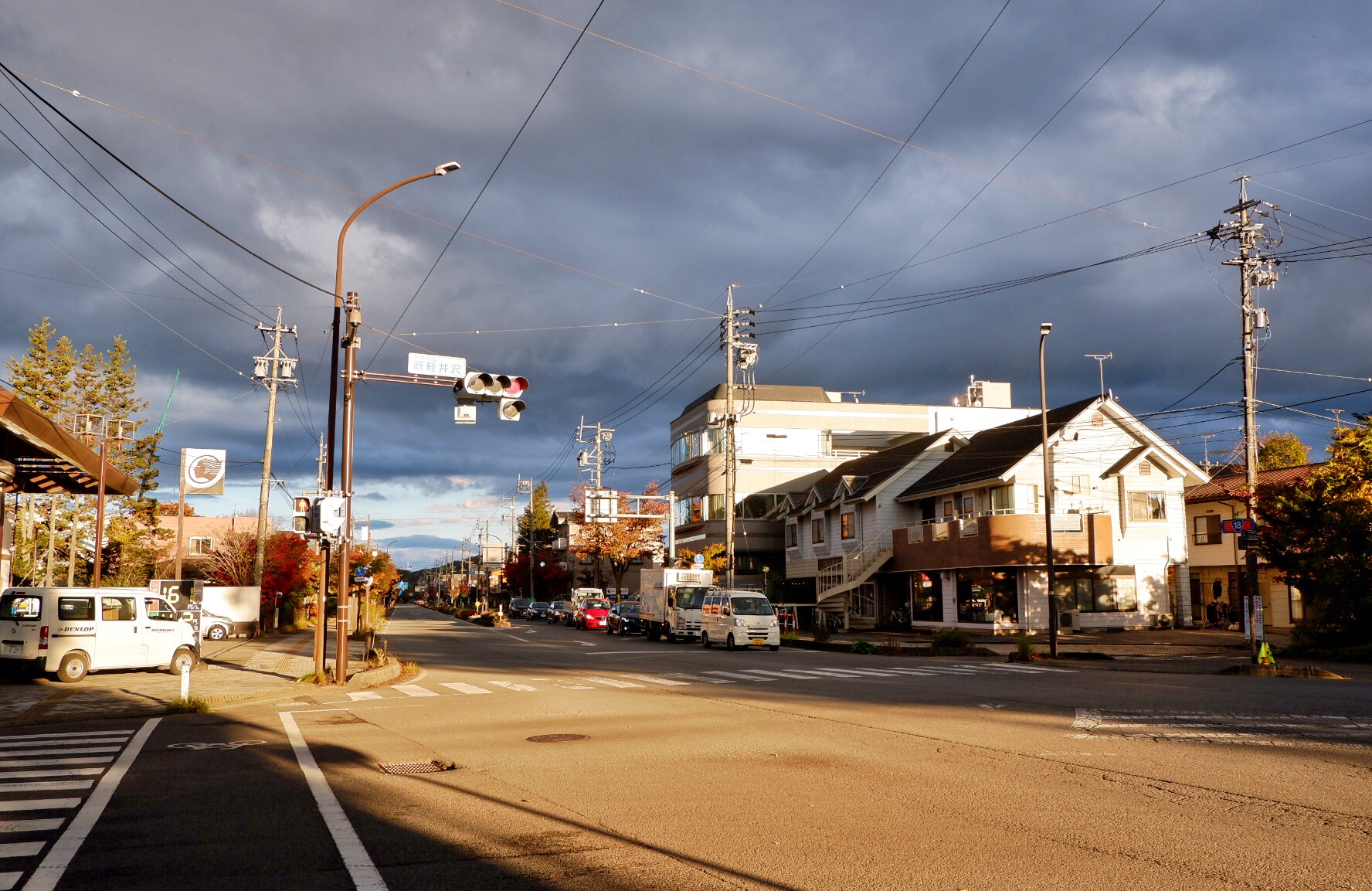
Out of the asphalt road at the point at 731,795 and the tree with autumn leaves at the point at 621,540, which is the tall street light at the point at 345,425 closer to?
the asphalt road at the point at 731,795

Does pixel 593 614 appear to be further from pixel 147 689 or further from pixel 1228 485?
pixel 147 689

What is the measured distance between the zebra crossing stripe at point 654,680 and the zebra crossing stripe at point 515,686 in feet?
8.64

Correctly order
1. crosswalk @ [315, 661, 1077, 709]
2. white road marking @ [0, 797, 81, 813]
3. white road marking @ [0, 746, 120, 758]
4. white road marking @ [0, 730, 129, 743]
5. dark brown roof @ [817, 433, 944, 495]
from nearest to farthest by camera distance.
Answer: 1. white road marking @ [0, 797, 81, 813]
2. white road marking @ [0, 746, 120, 758]
3. white road marking @ [0, 730, 129, 743]
4. crosswalk @ [315, 661, 1077, 709]
5. dark brown roof @ [817, 433, 944, 495]

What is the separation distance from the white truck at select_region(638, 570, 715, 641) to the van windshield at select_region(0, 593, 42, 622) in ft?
80.4

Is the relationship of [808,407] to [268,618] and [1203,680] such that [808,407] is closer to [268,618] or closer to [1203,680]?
[268,618]

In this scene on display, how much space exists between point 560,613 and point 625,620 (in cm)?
2275

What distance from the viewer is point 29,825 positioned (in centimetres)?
805

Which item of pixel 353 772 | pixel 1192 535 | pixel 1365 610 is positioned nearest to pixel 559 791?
pixel 353 772

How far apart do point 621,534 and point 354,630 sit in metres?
27.0

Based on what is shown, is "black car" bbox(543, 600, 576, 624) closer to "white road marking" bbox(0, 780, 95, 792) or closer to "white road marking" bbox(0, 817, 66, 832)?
"white road marking" bbox(0, 780, 95, 792)

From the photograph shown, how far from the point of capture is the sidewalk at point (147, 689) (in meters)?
16.5

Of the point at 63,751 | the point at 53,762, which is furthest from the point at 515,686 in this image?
the point at 53,762

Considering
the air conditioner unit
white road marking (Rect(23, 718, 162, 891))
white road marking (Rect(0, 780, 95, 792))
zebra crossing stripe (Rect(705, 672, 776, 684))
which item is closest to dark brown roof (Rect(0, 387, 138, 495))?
white road marking (Rect(23, 718, 162, 891))

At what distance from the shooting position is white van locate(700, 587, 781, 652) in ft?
116
